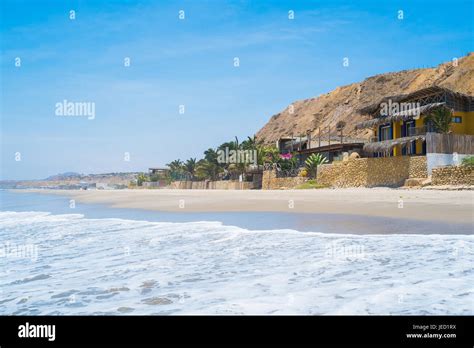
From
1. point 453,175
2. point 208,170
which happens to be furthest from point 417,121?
point 208,170

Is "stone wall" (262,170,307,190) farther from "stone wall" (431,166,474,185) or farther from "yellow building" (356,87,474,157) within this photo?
"stone wall" (431,166,474,185)

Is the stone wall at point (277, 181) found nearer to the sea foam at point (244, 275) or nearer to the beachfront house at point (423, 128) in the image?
the beachfront house at point (423, 128)

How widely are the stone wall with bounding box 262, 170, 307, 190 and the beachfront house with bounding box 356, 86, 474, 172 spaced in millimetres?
7801

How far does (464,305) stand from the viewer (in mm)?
4566

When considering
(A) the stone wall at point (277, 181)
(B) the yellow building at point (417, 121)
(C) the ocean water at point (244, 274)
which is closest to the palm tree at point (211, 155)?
(A) the stone wall at point (277, 181)

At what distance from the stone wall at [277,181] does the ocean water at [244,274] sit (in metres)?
31.6

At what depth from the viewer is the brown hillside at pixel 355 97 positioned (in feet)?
266

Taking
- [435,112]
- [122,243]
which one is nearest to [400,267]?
[122,243]

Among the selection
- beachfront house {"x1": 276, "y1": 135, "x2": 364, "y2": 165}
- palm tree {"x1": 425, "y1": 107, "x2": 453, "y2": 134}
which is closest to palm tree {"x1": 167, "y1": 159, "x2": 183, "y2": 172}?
beachfront house {"x1": 276, "y1": 135, "x2": 364, "y2": 165}

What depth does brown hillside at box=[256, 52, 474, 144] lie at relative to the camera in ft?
266

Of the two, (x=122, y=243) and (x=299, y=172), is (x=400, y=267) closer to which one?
(x=122, y=243)

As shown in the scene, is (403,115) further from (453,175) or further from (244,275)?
(244,275)

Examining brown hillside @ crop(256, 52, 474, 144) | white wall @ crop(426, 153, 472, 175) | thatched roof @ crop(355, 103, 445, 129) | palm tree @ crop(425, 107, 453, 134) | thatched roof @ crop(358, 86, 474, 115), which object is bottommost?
white wall @ crop(426, 153, 472, 175)

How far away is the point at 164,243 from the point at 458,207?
1126 cm
